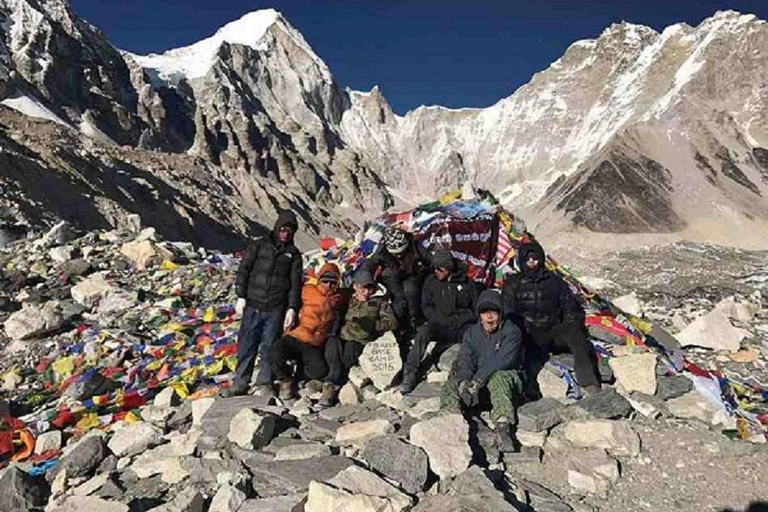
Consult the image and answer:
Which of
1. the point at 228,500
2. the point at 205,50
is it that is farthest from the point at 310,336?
the point at 205,50

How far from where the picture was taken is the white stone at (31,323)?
9211mm

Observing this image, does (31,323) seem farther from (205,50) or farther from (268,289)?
(205,50)

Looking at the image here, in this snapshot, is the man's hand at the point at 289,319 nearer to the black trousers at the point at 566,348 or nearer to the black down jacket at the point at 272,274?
the black down jacket at the point at 272,274

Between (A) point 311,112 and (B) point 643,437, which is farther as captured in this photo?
(A) point 311,112

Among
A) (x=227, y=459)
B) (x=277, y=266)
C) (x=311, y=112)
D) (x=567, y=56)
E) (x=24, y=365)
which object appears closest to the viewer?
(x=227, y=459)

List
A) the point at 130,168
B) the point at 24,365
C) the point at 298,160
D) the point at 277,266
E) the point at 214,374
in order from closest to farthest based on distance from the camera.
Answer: the point at 277,266 < the point at 214,374 < the point at 24,365 < the point at 130,168 < the point at 298,160

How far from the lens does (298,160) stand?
91.8 metres

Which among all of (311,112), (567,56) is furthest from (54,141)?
(567,56)

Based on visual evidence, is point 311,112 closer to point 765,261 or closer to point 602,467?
point 765,261

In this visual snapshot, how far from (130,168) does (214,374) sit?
158ft

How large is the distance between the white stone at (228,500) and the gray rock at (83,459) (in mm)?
1432

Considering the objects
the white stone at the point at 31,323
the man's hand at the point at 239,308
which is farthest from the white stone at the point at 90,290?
the man's hand at the point at 239,308

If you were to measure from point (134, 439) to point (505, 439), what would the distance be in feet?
10.0

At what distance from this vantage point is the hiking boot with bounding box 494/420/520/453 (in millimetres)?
4918
